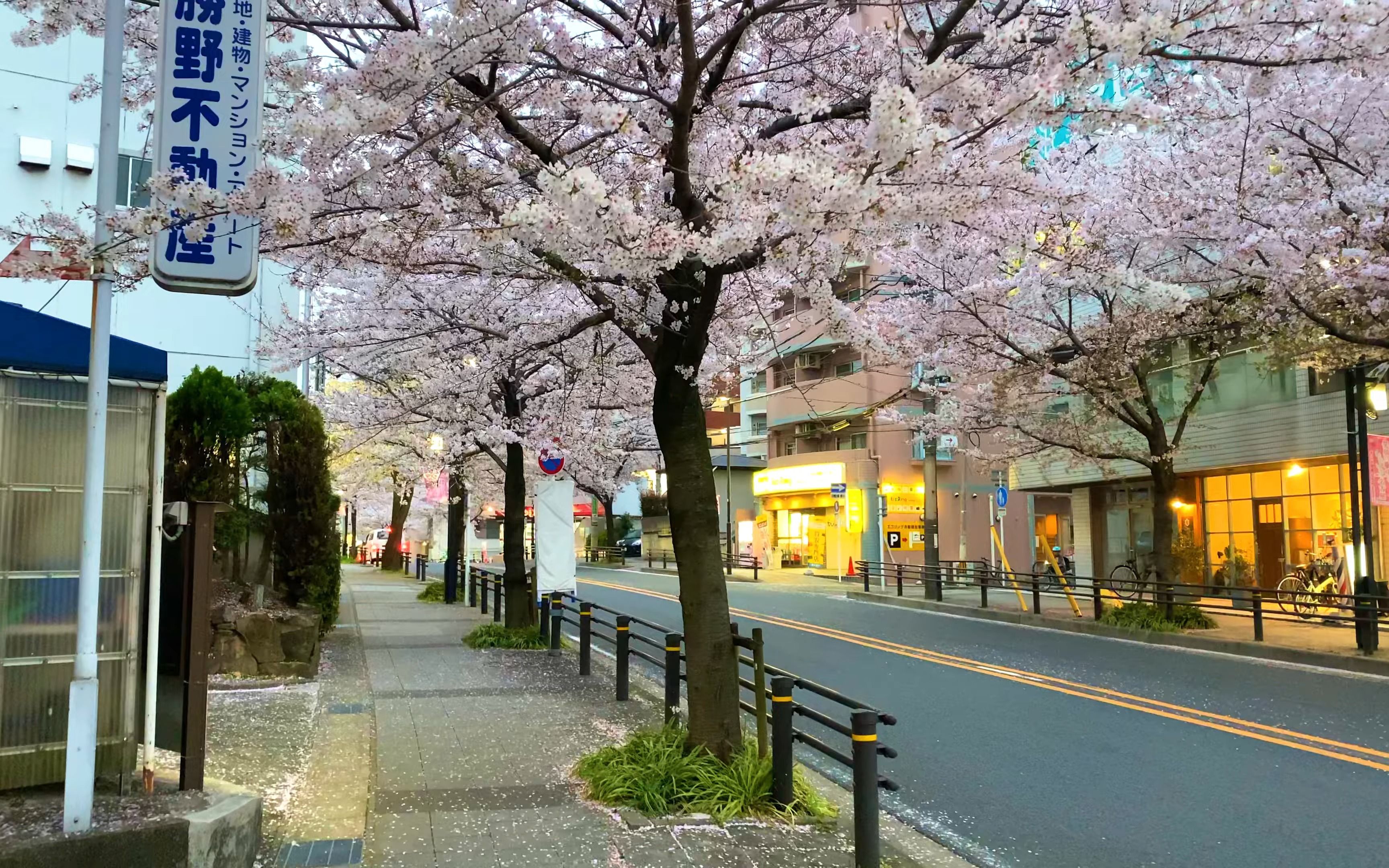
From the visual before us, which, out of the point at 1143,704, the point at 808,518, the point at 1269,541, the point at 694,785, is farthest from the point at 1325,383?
the point at 808,518

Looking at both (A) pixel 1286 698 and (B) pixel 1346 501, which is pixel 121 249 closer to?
(A) pixel 1286 698

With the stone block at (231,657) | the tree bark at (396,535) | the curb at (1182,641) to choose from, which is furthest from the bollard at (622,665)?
the tree bark at (396,535)

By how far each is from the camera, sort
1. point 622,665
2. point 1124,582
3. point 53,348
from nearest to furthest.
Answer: point 53,348 → point 622,665 → point 1124,582

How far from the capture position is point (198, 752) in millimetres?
5363

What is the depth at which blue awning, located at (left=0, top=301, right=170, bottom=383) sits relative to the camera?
190 inches

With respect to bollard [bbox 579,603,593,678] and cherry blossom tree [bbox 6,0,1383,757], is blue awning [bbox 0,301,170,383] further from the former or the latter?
bollard [bbox 579,603,593,678]

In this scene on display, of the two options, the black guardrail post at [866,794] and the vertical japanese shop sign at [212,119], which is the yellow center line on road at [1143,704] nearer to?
the black guardrail post at [866,794]

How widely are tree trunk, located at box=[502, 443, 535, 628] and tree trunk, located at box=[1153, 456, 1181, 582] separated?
11619mm

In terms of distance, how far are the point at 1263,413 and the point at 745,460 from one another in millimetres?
34858

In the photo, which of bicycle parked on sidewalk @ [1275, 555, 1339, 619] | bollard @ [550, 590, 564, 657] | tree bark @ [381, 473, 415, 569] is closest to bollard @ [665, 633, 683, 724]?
bollard @ [550, 590, 564, 657]

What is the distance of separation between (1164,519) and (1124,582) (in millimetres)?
1412

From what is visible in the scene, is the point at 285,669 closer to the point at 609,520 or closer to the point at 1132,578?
→ the point at 1132,578

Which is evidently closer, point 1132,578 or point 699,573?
point 699,573

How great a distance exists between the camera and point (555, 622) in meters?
13.9
